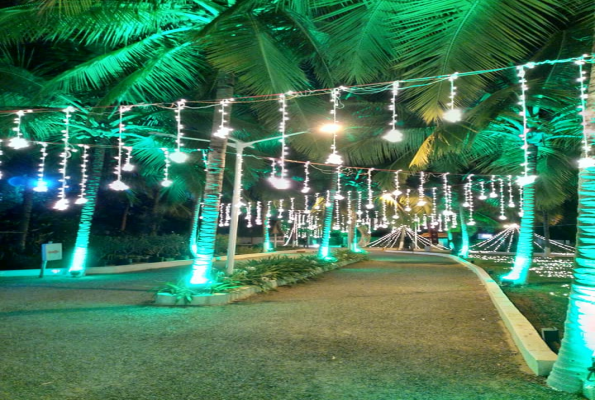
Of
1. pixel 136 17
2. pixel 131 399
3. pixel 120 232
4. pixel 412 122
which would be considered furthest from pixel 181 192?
pixel 131 399

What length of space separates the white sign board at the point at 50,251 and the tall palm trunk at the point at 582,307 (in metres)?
16.7

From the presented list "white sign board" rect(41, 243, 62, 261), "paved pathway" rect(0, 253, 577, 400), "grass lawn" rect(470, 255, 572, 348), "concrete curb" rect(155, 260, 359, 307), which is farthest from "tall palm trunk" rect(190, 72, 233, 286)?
"white sign board" rect(41, 243, 62, 261)

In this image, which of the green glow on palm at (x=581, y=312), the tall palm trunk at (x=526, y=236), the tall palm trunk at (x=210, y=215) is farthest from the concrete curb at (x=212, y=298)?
the tall palm trunk at (x=526, y=236)

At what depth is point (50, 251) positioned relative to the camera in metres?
17.5

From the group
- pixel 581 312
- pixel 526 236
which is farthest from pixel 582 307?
pixel 526 236

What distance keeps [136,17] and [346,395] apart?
8.82 metres

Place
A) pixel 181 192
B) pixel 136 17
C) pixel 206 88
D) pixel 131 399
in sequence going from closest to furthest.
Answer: pixel 131 399 → pixel 136 17 → pixel 206 88 → pixel 181 192

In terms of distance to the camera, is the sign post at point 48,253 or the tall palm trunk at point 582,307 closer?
the tall palm trunk at point 582,307

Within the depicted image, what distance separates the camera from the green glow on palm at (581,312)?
195 inches

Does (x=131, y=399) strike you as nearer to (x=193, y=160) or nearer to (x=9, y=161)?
(x=193, y=160)

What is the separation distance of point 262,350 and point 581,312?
12.6 feet

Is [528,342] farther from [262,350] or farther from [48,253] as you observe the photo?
[48,253]

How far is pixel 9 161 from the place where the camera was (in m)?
23.2

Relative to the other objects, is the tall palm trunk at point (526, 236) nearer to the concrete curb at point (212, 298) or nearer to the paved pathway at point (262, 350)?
the paved pathway at point (262, 350)
